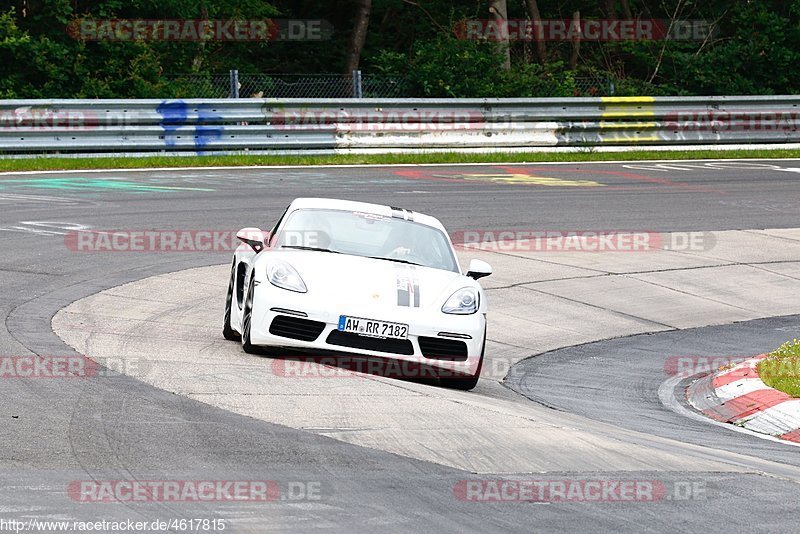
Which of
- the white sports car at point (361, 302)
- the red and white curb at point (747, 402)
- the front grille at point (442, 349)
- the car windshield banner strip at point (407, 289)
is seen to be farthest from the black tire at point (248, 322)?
the red and white curb at point (747, 402)

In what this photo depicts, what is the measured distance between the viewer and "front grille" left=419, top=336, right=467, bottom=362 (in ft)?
30.5

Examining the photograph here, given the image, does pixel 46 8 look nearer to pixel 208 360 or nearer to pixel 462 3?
pixel 462 3

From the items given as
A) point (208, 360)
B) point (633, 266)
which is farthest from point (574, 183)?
point (208, 360)

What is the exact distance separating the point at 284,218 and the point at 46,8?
1835 centimetres

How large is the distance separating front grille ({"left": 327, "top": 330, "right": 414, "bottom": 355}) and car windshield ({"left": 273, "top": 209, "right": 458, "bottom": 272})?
1.07 metres

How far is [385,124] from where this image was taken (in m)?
24.9

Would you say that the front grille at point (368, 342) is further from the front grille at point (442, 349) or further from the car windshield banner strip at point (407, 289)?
the car windshield banner strip at point (407, 289)

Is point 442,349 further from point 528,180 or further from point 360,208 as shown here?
point 528,180

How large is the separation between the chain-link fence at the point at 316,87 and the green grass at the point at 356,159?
5.22 ft

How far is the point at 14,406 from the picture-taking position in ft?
24.4

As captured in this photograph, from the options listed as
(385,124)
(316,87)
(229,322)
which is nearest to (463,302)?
(229,322)

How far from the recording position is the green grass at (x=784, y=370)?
31.5 ft

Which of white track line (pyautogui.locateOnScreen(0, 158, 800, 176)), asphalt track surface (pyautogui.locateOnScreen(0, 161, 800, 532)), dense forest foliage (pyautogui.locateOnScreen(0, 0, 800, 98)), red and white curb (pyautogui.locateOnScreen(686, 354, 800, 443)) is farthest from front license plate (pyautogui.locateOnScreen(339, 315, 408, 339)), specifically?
dense forest foliage (pyautogui.locateOnScreen(0, 0, 800, 98))

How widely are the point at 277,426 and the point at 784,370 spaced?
182 inches
